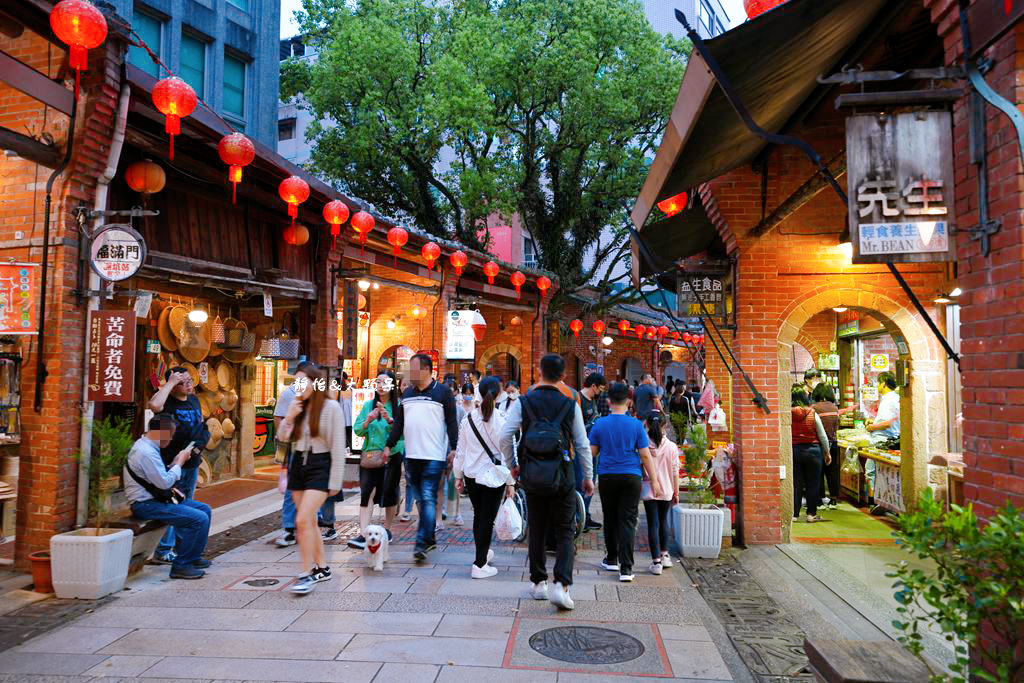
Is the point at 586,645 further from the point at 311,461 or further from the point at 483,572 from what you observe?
the point at 311,461

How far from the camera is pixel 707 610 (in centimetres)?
545

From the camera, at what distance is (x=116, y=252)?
6.35m

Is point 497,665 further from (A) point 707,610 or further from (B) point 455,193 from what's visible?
(B) point 455,193

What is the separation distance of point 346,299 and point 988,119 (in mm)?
9660

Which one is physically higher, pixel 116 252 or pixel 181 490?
pixel 116 252

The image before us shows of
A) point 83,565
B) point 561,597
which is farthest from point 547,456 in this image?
point 83,565

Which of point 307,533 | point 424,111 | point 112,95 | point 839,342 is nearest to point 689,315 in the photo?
point 839,342

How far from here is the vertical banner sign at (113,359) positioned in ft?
20.9

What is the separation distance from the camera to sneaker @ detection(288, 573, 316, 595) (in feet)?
18.6

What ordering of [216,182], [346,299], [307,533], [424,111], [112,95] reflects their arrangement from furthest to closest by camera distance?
1. [424,111]
2. [346,299]
3. [216,182]
4. [112,95]
5. [307,533]

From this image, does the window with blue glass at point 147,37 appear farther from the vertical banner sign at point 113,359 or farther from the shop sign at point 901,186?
the shop sign at point 901,186

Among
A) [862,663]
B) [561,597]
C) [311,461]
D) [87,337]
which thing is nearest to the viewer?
[862,663]

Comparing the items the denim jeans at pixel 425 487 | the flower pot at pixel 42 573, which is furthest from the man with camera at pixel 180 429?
the denim jeans at pixel 425 487

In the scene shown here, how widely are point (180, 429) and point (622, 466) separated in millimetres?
4274
